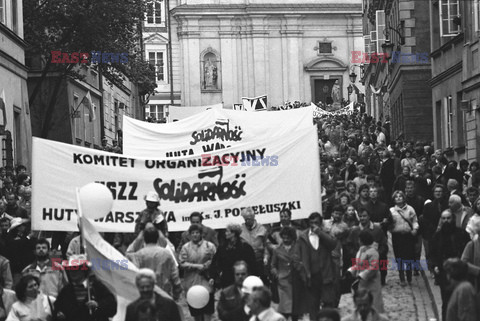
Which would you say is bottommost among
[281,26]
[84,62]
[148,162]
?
[148,162]

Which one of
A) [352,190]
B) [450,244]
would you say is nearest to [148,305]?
[450,244]

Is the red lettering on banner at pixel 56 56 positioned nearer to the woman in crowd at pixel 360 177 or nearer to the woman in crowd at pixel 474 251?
the woman in crowd at pixel 360 177

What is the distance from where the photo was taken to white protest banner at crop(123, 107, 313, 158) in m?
22.7

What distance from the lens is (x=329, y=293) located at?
15773mm

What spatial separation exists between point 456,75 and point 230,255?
1709 cm

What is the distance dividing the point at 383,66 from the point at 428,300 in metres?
33.1

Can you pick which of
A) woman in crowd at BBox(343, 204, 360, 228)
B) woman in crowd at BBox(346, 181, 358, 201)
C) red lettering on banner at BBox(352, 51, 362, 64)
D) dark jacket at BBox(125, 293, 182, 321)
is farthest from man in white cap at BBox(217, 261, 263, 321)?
red lettering on banner at BBox(352, 51, 362, 64)

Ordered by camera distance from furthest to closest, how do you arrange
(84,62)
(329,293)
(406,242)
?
(84,62) → (406,242) → (329,293)

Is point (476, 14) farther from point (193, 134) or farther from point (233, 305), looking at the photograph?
point (233, 305)

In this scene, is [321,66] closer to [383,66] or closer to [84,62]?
[383,66]

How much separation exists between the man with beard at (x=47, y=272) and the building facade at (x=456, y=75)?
13.0 metres

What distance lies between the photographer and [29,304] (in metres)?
12.9

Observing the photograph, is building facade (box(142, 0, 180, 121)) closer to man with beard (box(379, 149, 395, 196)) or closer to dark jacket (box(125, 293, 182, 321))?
man with beard (box(379, 149, 395, 196))

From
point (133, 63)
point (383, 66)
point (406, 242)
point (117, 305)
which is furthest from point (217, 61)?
point (117, 305)
